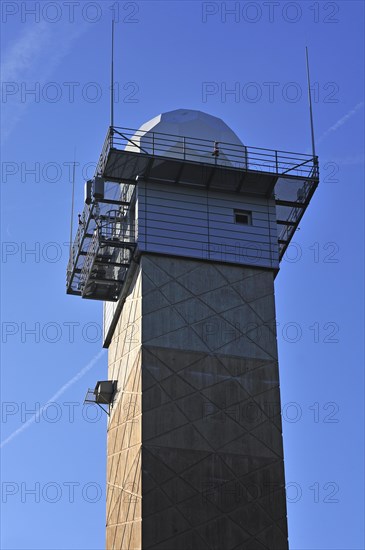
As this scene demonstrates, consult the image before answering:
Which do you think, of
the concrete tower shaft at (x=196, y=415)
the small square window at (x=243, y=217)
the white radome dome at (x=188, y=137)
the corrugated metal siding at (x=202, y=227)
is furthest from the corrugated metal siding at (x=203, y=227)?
the white radome dome at (x=188, y=137)

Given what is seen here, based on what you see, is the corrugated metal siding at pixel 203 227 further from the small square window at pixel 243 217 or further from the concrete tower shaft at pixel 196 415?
the concrete tower shaft at pixel 196 415

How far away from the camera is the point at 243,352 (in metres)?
50.1

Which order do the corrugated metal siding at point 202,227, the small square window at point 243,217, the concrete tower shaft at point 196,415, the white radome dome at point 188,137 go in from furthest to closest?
1. the white radome dome at point 188,137
2. the small square window at point 243,217
3. the corrugated metal siding at point 202,227
4. the concrete tower shaft at point 196,415

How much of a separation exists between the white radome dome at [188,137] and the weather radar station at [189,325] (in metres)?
0.08

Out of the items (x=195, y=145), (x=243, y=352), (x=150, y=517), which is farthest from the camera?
(x=195, y=145)

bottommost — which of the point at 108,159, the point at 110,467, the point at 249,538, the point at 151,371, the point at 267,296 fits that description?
the point at 249,538

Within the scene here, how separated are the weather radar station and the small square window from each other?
0.19 ft

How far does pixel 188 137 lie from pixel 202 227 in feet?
16.2

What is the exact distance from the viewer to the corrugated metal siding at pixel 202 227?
51344mm

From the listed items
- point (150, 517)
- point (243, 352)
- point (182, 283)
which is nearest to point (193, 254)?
point (182, 283)

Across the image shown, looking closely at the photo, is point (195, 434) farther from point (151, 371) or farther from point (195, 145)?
point (195, 145)

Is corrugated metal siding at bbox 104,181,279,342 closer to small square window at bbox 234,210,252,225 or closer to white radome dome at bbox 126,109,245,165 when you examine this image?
small square window at bbox 234,210,252,225

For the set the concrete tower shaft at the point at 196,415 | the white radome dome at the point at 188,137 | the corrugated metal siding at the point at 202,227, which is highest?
the white radome dome at the point at 188,137

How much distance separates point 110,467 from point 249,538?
8321mm
